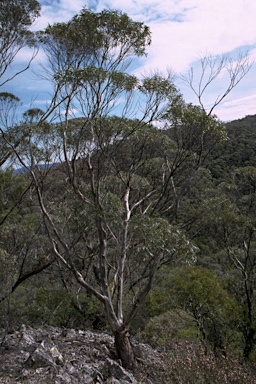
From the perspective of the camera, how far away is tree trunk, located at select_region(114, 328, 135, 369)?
257 inches

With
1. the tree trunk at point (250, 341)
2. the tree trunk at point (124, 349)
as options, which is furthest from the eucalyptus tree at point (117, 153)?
the tree trunk at point (250, 341)

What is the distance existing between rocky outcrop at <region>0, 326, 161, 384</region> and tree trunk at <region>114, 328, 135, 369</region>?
0.18m

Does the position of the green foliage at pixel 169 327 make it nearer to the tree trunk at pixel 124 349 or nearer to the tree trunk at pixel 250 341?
the tree trunk at pixel 250 341

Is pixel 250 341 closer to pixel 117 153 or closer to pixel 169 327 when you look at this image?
pixel 169 327

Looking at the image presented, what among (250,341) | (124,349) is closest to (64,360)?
(124,349)

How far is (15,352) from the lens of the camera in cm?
594

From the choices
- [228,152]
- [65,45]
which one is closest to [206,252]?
[228,152]

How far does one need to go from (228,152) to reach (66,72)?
21.6m

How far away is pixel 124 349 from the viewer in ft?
21.5

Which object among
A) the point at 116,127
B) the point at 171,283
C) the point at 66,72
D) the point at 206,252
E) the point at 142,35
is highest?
the point at 142,35

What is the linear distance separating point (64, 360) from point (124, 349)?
1293 mm

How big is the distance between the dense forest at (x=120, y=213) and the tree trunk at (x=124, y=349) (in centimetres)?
2

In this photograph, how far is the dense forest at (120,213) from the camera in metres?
6.97

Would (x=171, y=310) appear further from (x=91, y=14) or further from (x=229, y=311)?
(x=91, y=14)
